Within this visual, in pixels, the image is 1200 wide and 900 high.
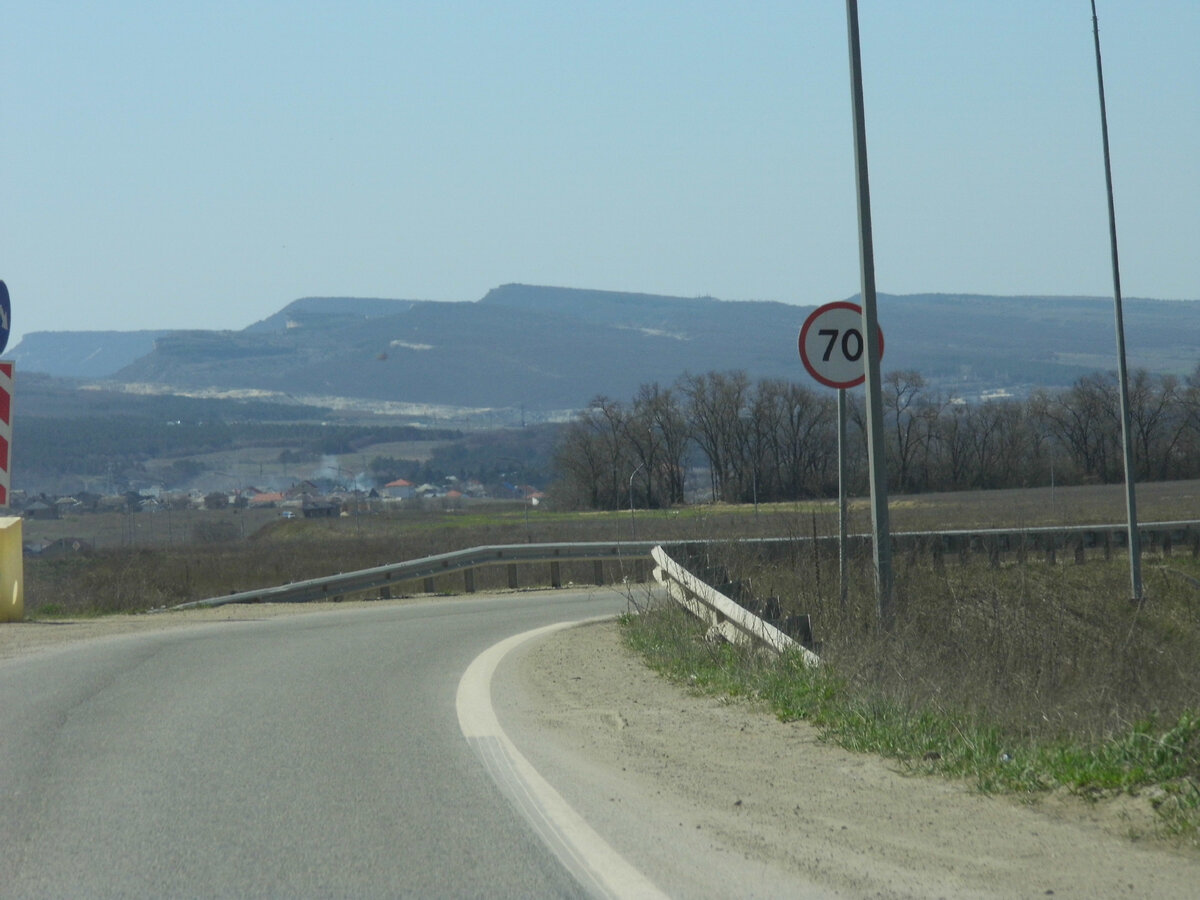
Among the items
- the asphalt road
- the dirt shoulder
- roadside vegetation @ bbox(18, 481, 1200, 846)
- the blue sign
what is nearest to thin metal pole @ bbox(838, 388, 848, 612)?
roadside vegetation @ bbox(18, 481, 1200, 846)

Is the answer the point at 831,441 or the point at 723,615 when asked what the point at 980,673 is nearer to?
the point at 723,615

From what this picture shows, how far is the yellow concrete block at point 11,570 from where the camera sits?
619 inches

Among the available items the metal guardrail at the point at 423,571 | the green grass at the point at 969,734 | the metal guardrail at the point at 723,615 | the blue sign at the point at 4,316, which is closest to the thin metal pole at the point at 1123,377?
the metal guardrail at the point at 423,571

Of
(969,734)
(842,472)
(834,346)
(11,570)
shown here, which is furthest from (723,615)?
(11,570)

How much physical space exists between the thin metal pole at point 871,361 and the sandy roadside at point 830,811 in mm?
1645

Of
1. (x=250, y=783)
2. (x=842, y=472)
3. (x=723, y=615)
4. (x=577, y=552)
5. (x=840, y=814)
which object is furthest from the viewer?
(x=577, y=552)

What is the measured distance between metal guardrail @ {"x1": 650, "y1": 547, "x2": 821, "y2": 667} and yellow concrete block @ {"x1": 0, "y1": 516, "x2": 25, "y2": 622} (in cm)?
774

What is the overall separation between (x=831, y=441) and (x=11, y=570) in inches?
2254

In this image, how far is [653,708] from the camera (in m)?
9.09

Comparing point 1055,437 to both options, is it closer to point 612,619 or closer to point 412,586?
point 412,586

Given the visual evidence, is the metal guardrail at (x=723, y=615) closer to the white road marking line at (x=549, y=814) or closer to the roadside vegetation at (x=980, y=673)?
the roadside vegetation at (x=980, y=673)

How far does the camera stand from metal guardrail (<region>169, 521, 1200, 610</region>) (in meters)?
21.2

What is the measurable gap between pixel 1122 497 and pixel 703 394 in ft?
135

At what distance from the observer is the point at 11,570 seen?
52.4 feet
